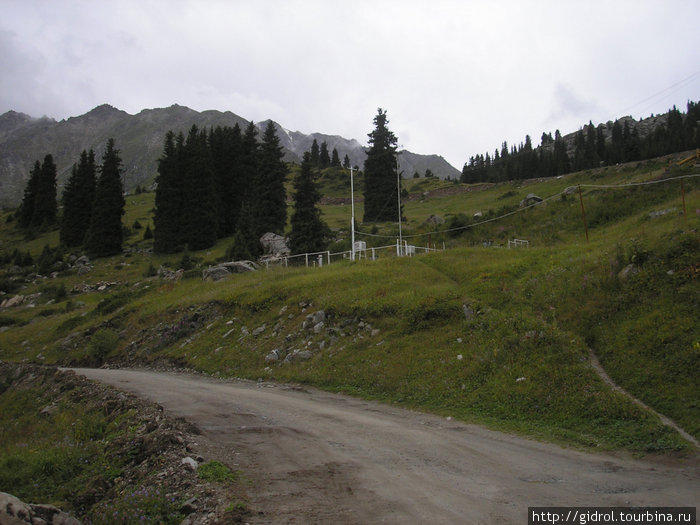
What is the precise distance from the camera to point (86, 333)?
97.8 feet

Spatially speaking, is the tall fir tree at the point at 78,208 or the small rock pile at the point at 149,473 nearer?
the small rock pile at the point at 149,473

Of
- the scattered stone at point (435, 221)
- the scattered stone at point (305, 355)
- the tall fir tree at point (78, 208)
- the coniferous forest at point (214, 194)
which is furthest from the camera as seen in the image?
the tall fir tree at point (78, 208)

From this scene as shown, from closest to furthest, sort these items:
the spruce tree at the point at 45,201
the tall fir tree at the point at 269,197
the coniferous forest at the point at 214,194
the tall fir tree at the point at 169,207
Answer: the tall fir tree at the point at 269,197, the coniferous forest at the point at 214,194, the tall fir tree at the point at 169,207, the spruce tree at the point at 45,201

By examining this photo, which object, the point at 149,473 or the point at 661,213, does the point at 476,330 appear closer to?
the point at 149,473

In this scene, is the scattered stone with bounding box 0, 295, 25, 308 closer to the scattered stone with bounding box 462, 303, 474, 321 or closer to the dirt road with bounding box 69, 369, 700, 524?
the dirt road with bounding box 69, 369, 700, 524

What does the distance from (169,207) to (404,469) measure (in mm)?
57633

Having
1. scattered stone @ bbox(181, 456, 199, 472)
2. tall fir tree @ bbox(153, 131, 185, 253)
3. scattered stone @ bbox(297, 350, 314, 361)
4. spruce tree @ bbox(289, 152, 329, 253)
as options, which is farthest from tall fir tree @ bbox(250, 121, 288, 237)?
scattered stone @ bbox(181, 456, 199, 472)

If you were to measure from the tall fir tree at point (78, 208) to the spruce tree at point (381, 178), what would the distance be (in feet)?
145

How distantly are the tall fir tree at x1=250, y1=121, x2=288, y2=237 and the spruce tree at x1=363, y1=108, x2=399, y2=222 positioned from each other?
14278 millimetres

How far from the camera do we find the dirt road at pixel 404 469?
19.4 ft

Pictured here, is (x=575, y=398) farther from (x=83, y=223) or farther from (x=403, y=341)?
(x=83, y=223)

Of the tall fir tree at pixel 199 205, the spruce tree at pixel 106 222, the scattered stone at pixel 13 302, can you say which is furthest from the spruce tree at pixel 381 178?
the scattered stone at pixel 13 302

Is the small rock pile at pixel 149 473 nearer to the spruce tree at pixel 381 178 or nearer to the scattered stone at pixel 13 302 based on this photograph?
the scattered stone at pixel 13 302

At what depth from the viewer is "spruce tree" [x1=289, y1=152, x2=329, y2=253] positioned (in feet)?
139
